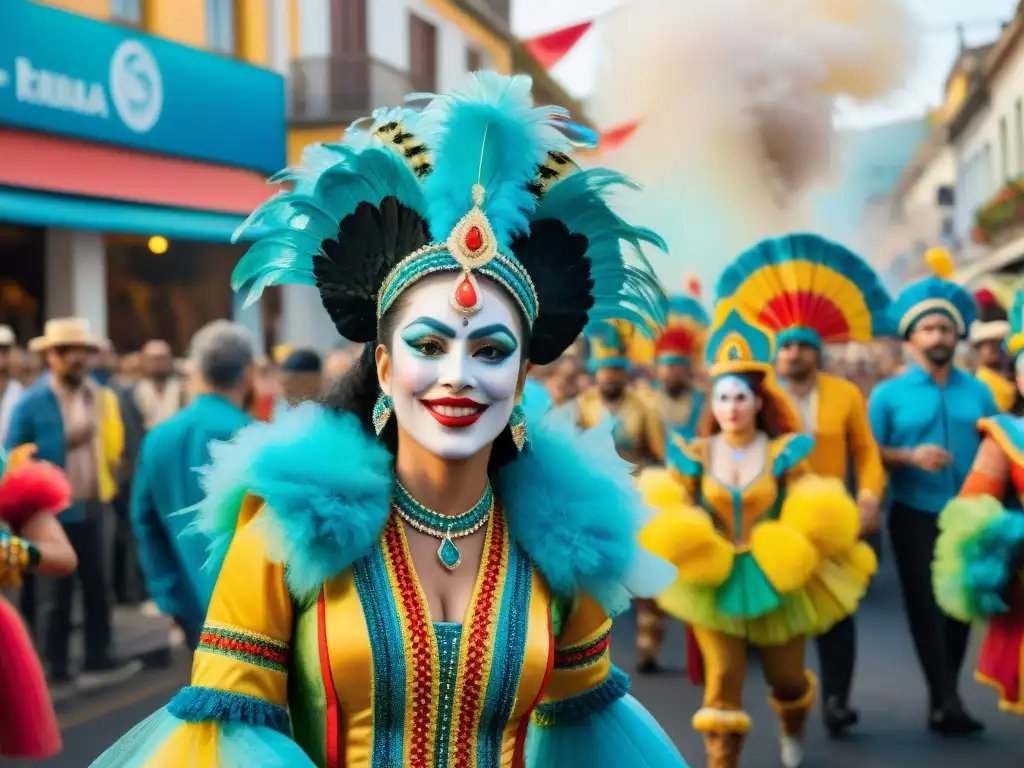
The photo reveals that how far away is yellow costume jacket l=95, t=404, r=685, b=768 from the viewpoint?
7.54 feet

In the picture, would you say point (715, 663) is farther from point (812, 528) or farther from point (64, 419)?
point (64, 419)

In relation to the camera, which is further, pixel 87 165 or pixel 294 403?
pixel 87 165

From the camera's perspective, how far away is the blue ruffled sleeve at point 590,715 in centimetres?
264

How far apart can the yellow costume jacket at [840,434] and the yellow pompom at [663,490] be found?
120 cm

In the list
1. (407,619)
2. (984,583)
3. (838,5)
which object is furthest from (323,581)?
(838,5)

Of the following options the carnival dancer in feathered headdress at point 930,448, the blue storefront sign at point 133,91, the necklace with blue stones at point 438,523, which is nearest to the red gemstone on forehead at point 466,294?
the necklace with blue stones at point 438,523

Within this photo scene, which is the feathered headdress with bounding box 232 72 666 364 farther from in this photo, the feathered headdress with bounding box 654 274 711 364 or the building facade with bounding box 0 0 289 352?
the building facade with bounding box 0 0 289 352

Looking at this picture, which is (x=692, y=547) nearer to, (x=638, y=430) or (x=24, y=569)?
→ (x=24, y=569)

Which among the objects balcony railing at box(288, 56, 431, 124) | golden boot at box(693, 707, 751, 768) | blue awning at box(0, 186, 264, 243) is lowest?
golden boot at box(693, 707, 751, 768)

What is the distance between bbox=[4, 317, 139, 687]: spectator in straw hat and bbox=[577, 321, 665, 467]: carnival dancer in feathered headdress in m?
3.17

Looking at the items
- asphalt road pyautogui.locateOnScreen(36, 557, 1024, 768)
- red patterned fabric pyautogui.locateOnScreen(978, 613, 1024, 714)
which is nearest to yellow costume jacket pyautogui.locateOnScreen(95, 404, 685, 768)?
red patterned fabric pyautogui.locateOnScreen(978, 613, 1024, 714)

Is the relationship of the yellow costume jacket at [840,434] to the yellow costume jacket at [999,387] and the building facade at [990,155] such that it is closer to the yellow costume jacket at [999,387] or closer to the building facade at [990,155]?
the yellow costume jacket at [999,387]

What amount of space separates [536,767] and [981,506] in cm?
336

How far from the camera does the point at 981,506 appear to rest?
5.47 m
